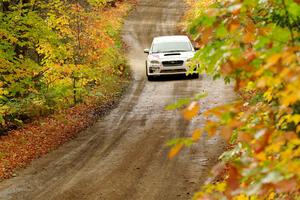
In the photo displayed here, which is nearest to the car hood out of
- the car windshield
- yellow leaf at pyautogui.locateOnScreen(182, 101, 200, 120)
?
the car windshield

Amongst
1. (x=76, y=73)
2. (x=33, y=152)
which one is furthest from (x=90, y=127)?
(x=33, y=152)

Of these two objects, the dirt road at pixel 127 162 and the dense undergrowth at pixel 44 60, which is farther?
the dense undergrowth at pixel 44 60

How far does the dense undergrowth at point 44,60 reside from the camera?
1309 cm

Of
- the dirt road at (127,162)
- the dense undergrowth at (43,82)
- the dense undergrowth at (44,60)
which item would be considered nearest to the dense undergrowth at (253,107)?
the dirt road at (127,162)

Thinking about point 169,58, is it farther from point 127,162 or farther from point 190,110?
point 190,110

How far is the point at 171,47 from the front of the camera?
845 inches

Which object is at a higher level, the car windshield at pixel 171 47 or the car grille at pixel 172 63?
the car windshield at pixel 171 47

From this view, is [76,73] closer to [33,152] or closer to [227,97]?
[33,152]

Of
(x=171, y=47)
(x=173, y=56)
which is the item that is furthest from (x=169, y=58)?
(x=171, y=47)

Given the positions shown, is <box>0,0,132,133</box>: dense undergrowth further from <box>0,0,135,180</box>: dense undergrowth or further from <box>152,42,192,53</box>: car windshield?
<box>152,42,192,53</box>: car windshield

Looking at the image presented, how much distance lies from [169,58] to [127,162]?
1004cm

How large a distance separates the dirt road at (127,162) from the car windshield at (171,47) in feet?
10.7

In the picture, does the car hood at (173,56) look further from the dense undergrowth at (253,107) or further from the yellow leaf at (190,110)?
the yellow leaf at (190,110)

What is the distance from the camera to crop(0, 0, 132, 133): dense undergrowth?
1309cm
